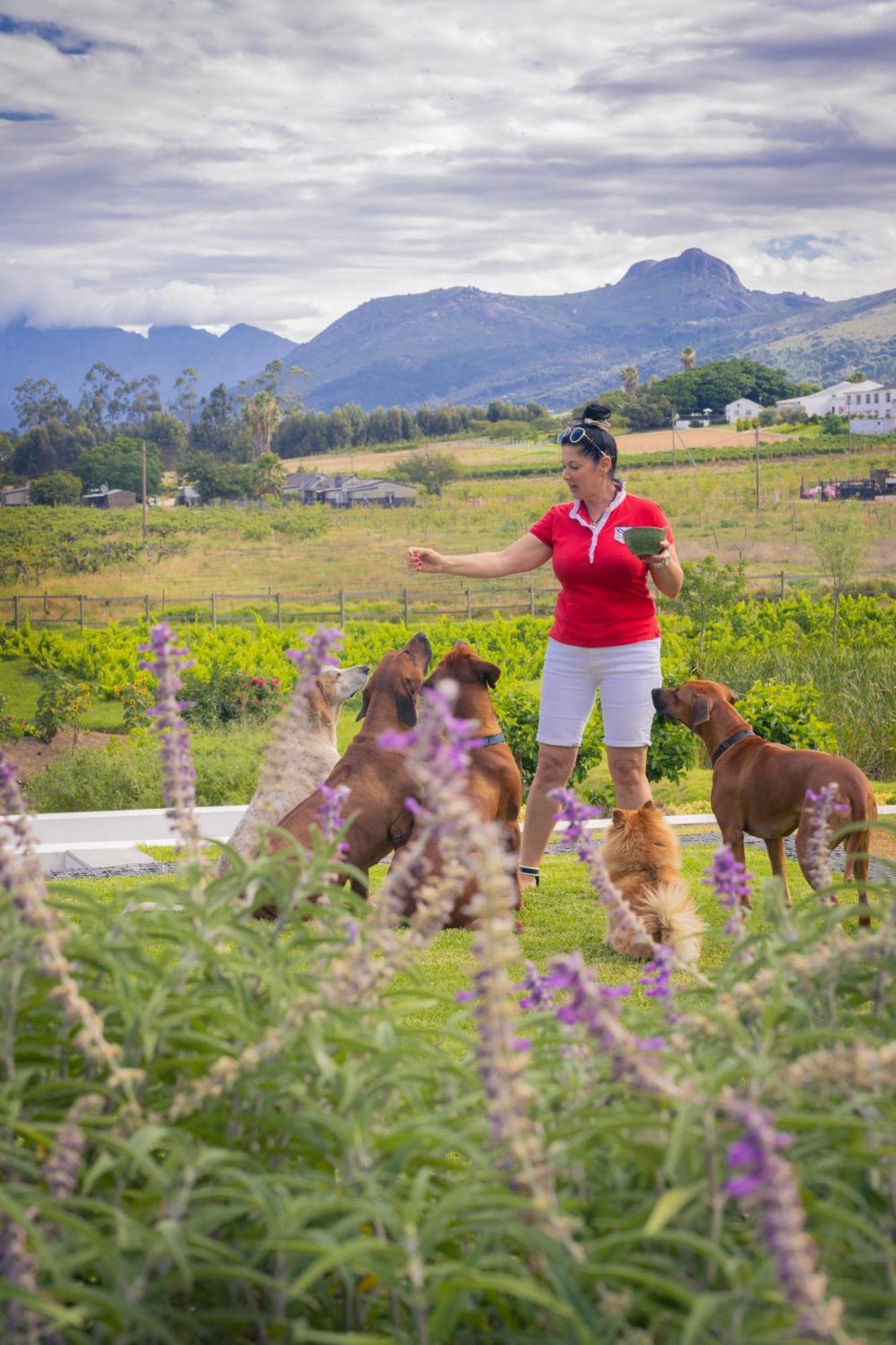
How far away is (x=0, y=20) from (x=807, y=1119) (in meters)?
23.4

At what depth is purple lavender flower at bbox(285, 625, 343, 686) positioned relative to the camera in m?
2.02

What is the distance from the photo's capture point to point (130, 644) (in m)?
17.2

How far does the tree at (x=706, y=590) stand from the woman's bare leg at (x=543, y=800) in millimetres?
7916

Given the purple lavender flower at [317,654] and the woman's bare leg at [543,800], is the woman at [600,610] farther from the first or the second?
the purple lavender flower at [317,654]

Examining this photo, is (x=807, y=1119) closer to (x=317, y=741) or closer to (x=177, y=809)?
(x=177, y=809)

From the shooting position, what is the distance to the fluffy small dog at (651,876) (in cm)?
513

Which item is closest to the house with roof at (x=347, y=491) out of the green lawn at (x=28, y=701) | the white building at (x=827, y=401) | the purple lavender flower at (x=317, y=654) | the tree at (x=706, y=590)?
the white building at (x=827, y=401)

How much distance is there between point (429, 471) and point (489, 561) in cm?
5739

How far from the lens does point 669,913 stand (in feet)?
16.8

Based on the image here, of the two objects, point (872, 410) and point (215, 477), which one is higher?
point (872, 410)

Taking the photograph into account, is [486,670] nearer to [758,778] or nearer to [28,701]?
[758,778]

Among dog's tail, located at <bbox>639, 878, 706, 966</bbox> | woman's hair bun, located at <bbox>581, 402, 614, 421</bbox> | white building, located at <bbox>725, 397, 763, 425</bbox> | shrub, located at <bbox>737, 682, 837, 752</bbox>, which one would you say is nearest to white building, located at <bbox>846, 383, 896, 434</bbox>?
white building, located at <bbox>725, 397, 763, 425</bbox>

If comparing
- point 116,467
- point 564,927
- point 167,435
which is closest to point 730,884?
point 564,927

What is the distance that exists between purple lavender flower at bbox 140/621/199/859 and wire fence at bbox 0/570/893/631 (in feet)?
65.7
